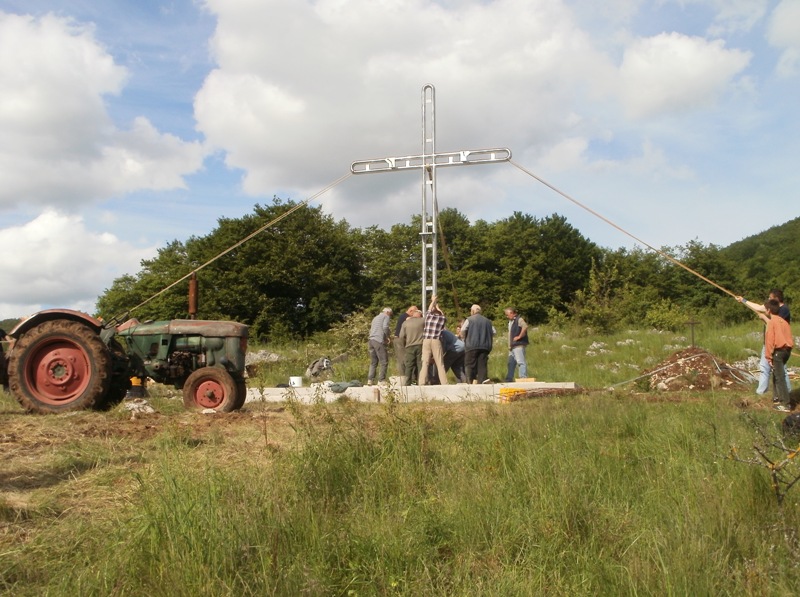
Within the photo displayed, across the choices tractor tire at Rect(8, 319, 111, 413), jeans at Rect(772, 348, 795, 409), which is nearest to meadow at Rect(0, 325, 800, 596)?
tractor tire at Rect(8, 319, 111, 413)

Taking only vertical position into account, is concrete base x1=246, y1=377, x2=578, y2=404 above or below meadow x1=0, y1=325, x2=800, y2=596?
above

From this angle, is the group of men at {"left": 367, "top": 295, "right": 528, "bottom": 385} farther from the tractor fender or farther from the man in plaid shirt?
the tractor fender

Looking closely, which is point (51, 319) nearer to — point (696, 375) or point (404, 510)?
point (404, 510)

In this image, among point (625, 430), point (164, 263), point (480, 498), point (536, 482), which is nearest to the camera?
point (480, 498)

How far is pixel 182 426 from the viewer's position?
7.34 m

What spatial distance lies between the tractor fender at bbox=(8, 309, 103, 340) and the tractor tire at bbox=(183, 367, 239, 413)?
53.1 inches

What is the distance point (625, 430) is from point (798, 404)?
13.8 ft

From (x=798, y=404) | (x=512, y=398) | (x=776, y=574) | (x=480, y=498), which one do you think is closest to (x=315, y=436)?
(x=480, y=498)

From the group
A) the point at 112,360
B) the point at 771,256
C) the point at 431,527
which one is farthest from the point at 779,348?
the point at 771,256

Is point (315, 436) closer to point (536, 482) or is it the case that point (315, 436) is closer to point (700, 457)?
point (536, 482)

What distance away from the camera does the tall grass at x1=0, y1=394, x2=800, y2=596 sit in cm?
346

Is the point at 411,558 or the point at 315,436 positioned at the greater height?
the point at 315,436

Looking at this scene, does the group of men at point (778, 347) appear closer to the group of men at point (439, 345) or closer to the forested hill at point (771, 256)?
the group of men at point (439, 345)

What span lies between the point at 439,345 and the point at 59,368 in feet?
20.6
